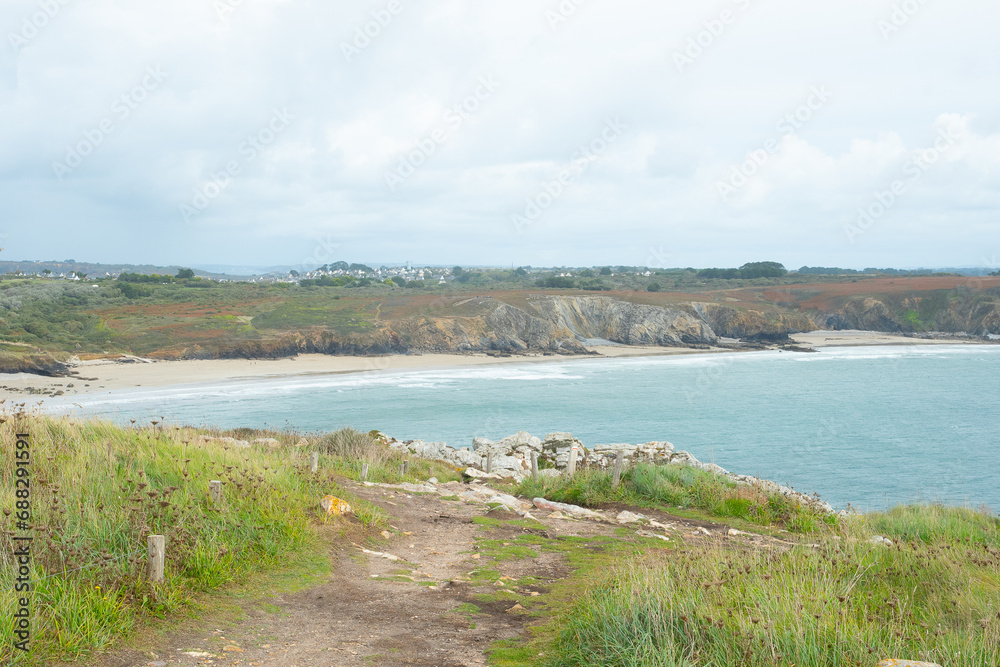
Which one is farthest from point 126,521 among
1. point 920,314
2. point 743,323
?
point 920,314

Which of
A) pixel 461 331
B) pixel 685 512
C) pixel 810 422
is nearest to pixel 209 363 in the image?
pixel 461 331

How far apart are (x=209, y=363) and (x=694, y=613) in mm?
51339

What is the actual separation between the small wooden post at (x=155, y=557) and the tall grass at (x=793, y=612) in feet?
11.4

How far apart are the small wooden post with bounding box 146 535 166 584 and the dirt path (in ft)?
2.12

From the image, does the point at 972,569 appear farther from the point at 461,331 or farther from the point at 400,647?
the point at 461,331

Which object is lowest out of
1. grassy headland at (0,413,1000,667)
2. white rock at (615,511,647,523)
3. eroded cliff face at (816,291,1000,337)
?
white rock at (615,511,647,523)

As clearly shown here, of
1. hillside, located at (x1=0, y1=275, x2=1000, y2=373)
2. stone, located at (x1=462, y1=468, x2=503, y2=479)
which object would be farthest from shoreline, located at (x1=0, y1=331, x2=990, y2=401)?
→ stone, located at (x1=462, y1=468, x2=503, y2=479)

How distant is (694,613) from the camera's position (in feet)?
16.0

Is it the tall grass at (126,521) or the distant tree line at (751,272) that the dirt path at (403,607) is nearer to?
the tall grass at (126,521)

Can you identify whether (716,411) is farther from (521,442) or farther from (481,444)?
(481,444)

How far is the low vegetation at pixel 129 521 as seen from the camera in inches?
200

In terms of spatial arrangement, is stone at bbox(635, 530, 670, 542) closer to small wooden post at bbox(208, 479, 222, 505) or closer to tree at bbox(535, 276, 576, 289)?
small wooden post at bbox(208, 479, 222, 505)

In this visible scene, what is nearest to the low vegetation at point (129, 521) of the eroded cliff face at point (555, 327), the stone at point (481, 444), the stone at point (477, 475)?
the stone at point (477, 475)

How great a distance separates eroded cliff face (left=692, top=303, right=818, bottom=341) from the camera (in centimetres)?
7538
